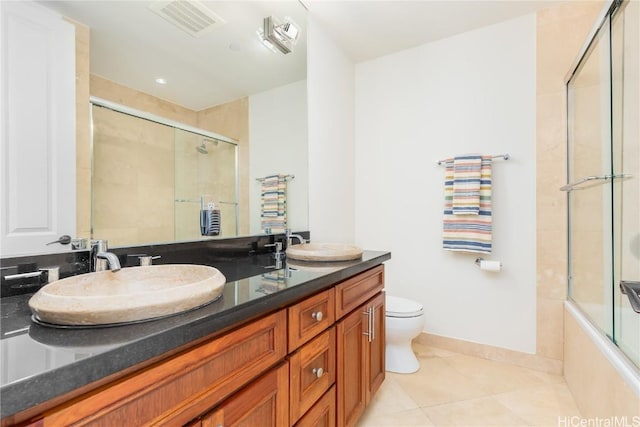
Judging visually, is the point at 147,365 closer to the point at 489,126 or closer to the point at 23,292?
the point at 23,292

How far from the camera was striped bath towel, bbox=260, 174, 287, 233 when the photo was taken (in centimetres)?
179

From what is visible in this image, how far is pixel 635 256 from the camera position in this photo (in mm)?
1599

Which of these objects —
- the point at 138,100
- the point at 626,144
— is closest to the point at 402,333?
the point at 626,144

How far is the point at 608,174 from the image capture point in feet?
5.43

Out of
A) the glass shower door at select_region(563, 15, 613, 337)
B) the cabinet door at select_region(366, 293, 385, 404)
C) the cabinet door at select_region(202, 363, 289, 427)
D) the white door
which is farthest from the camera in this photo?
the glass shower door at select_region(563, 15, 613, 337)

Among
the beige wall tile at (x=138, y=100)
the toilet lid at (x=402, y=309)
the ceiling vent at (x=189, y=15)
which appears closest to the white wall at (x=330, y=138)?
the toilet lid at (x=402, y=309)

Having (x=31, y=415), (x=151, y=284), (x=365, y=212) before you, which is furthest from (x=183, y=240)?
(x=365, y=212)

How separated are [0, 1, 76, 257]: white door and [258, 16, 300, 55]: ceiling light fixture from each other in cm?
102

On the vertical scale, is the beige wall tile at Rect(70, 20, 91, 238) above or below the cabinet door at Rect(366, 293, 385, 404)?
above

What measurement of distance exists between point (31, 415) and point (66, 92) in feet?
3.16

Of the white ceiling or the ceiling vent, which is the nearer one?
the white ceiling

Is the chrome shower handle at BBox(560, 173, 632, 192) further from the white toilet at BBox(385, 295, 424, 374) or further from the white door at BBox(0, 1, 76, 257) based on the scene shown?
the white door at BBox(0, 1, 76, 257)

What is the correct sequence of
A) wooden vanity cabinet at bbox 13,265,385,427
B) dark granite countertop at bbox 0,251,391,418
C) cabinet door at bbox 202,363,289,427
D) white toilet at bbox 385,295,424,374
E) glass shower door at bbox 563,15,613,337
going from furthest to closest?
white toilet at bbox 385,295,424,374
glass shower door at bbox 563,15,613,337
cabinet door at bbox 202,363,289,427
wooden vanity cabinet at bbox 13,265,385,427
dark granite countertop at bbox 0,251,391,418

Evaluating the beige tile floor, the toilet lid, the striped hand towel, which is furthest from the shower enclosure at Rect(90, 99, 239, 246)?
the striped hand towel
